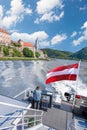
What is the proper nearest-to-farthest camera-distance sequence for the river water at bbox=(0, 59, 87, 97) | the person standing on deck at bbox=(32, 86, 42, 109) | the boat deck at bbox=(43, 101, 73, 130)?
the boat deck at bbox=(43, 101, 73, 130) < the person standing on deck at bbox=(32, 86, 42, 109) < the river water at bbox=(0, 59, 87, 97)

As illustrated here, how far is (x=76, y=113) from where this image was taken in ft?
38.1

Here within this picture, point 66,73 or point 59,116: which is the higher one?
point 66,73

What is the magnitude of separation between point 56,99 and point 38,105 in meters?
2.86

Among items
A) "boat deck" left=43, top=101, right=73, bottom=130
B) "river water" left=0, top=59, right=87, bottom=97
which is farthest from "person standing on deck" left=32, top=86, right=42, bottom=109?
"river water" left=0, top=59, right=87, bottom=97

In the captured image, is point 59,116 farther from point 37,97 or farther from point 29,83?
point 29,83

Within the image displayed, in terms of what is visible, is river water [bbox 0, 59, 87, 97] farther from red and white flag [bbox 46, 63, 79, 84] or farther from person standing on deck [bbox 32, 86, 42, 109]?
person standing on deck [bbox 32, 86, 42, 109]

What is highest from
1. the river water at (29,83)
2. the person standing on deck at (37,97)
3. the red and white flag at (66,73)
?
the red and white flag at (66,73)

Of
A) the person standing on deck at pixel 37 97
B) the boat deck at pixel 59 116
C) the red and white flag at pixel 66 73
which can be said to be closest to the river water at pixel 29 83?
the red and white flag at pixel 66 73

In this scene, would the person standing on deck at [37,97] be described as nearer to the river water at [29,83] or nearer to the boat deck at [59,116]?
the boat deck at [59,116]

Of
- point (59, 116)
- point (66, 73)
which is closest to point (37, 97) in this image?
point (59, 116)

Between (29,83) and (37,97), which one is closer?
(37,97)

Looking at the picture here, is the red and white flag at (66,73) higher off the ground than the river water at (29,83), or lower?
higher

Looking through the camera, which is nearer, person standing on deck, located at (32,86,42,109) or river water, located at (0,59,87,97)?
person standing on deck, located at (32,86,42,109)

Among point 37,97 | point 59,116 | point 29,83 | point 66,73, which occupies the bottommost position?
point 29,83
